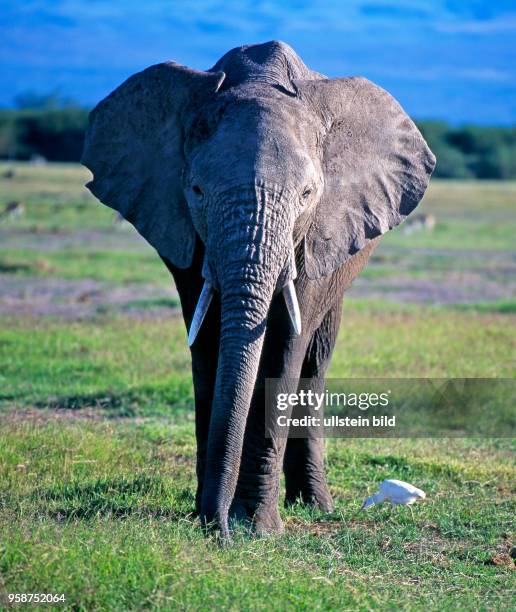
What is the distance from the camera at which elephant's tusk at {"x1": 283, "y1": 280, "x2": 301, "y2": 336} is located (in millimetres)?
6035

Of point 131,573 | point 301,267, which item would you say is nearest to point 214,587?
point 131,573

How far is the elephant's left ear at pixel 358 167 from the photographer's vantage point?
6.42m

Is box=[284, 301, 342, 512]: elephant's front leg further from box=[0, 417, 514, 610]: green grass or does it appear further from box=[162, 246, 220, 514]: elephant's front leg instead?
box=[162, 246, 220, 514]: elephant's front leg

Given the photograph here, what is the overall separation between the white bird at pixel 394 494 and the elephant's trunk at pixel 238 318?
5.89ft

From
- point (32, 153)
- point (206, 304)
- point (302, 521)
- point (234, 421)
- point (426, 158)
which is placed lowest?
point (302, 521)

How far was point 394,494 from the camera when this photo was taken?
722 centimetres

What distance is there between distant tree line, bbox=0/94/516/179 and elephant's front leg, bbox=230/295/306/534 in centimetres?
7004

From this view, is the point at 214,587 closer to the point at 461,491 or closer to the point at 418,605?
the point at 418,605

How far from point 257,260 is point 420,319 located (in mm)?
9622

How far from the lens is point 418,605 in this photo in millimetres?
5203

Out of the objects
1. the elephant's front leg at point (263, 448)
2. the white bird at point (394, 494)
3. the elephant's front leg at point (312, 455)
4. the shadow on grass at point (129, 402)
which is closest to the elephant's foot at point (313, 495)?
the elephant's front leg at point (312, 455)

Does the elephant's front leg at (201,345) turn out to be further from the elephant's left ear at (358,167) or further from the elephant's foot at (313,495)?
the elephant's foot at (313,495)

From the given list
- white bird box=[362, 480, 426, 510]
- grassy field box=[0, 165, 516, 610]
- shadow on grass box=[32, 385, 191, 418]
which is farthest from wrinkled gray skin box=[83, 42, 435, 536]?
shadow on grass box=[32, 385, 191, 418]

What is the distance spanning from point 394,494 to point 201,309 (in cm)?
196
